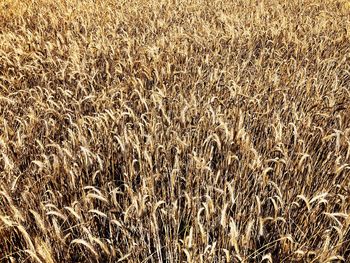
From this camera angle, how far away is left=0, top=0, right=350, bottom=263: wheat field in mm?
1452

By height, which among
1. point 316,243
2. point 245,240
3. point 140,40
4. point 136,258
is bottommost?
point 316,243

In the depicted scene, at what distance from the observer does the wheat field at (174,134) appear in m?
1.45

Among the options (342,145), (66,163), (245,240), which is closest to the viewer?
(245,240)

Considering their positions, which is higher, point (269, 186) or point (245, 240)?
point (245, 240)

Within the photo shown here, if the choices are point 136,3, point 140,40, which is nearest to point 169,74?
point 140,40

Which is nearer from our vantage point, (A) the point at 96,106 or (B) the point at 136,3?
(A) the point at 96,106

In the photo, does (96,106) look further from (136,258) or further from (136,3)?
(136,3)

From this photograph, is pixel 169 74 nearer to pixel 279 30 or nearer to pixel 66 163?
pixel 66 163

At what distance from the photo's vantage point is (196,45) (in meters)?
3.90

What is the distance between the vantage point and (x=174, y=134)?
81.8 inches

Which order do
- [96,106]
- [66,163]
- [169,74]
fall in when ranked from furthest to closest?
1. [169,74]
2. [96,106]
3. [66,163]

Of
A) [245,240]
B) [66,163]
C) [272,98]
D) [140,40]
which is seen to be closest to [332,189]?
[245,240]

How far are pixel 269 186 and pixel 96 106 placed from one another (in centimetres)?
134

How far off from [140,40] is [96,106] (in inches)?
68.1
